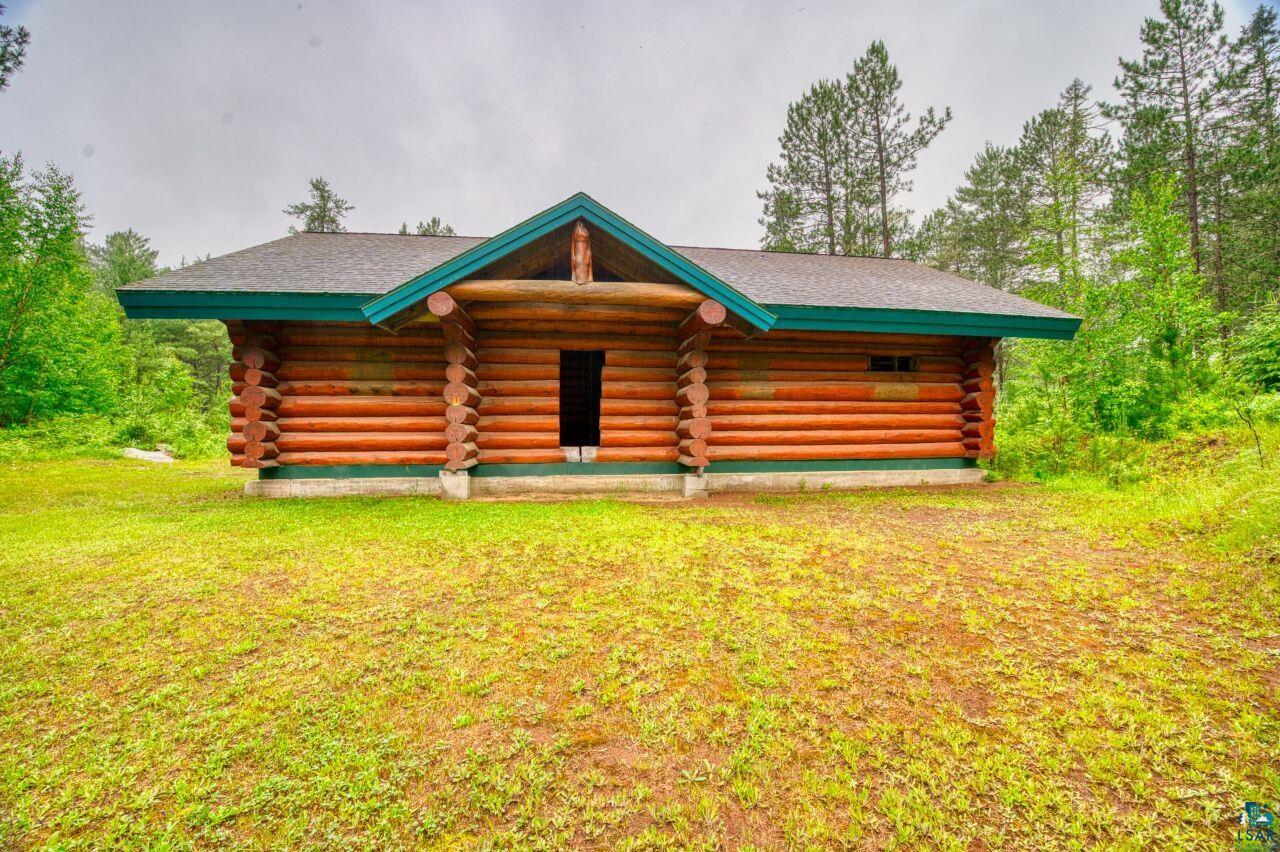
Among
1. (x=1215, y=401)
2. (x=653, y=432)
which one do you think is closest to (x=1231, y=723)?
(x=653, y=432)

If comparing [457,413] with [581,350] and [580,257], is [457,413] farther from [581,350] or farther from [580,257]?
[580,257]

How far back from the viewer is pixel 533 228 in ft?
21.7

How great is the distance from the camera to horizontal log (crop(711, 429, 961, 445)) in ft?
27.5

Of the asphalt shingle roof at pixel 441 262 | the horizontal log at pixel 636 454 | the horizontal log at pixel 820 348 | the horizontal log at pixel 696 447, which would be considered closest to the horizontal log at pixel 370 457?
the asphalt shingle roof at pixel 441 262

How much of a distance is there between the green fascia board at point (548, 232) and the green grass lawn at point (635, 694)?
3426 mm

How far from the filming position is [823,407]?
866 centimetres

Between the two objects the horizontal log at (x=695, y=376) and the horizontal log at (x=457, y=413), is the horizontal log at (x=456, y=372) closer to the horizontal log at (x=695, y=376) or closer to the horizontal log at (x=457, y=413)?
the horizontal log at (x=457, y=413)

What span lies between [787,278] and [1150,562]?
7.13 meters

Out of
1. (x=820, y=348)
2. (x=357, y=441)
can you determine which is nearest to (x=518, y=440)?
(x=357, y=441)

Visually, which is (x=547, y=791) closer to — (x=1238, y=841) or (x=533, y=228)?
(x=1238, y=841)

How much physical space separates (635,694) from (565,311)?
593cm

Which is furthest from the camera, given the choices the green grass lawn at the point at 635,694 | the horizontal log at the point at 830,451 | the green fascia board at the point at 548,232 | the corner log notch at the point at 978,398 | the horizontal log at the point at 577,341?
the corner log notch at the point at 978,398

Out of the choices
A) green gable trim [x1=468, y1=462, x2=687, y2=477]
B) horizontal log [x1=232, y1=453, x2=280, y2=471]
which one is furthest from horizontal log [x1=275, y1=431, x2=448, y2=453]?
green gable trim [x1=468, y1=462, x2=687, y2=477]

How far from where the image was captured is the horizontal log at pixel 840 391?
8453 millimetres
